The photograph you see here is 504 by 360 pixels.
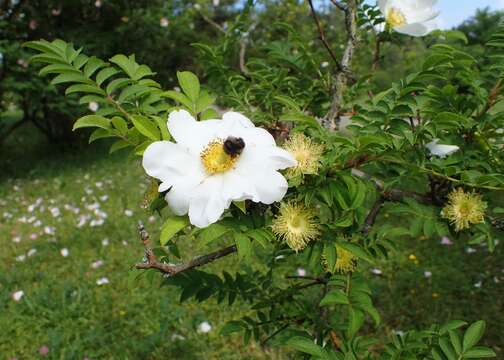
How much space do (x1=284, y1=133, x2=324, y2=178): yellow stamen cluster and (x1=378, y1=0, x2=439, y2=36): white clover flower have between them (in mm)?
424

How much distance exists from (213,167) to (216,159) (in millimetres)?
15

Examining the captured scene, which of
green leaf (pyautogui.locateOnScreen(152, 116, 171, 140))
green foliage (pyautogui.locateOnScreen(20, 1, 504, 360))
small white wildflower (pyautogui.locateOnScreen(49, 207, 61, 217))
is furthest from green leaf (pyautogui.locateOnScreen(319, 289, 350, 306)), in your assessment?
small white wildflower (pyautogui.locateOnScreen(49, 207, 61, 217))

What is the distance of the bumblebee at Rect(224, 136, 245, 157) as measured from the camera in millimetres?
742

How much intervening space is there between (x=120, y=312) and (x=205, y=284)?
1276mm

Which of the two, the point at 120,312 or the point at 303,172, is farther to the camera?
the point at 120,312

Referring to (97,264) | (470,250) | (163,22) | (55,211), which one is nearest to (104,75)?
(97,264)

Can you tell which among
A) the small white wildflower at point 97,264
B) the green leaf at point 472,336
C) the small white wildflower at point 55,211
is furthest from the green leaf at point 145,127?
the small white wildflower at point 55,211

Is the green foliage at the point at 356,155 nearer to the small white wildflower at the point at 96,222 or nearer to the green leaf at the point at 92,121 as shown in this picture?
the green leaf at the point at 92,121

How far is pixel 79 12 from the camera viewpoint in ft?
20.2

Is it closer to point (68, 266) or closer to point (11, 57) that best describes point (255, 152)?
point (68, 266)

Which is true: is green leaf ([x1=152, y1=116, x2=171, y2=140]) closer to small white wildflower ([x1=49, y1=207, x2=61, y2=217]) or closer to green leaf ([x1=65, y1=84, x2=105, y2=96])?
green leaf ([x1=65, y1=84, x2=105, y2=96])

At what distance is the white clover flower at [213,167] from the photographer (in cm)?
73

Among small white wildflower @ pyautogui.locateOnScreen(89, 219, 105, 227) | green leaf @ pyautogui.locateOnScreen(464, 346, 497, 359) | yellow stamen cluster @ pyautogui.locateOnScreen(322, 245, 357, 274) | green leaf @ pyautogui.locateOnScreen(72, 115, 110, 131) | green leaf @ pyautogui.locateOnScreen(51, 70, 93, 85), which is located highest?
green leaf @ pyautogui.locateOnScreen(51, 70, 93, 85)

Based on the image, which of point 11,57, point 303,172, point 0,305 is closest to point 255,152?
point 303,172
